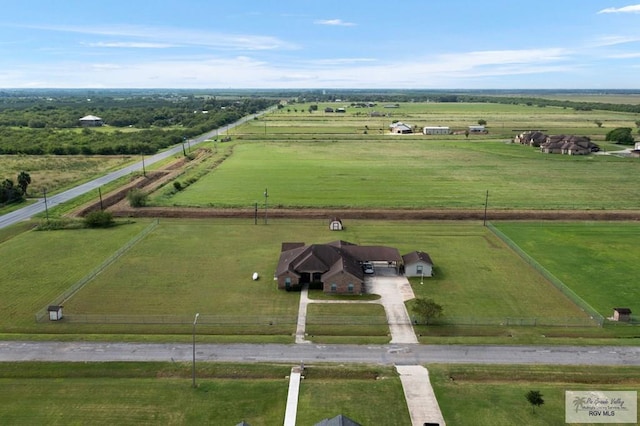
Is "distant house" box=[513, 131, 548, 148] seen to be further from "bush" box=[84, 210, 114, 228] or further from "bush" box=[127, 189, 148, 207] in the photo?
"bush" box=[84, 210, 114, 228]

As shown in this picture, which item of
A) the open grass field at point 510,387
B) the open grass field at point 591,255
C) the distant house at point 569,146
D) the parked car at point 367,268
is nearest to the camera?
the open grass field at point 510,387

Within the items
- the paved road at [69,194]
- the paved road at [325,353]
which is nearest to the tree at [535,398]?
the paved road at [325,353]

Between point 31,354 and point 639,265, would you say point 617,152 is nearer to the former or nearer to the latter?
point 639,265

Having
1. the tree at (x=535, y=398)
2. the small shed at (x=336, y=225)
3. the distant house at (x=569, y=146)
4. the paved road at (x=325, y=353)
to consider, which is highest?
the distant house at (x=569, y=146)

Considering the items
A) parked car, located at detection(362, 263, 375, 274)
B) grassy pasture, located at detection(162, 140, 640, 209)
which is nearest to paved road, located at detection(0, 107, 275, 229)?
grassy pasture, located at detection(162, 140, 640, 209)

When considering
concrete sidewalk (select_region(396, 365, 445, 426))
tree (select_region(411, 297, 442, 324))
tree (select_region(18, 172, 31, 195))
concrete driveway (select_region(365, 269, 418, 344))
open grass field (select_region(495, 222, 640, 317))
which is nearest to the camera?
concrete sidewalk (select_region(396, 365, 445, 426))

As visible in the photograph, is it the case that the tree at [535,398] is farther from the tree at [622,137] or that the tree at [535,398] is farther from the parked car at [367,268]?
the tree at [622,137]

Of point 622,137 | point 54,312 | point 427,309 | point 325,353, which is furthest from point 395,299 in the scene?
point 622,137
